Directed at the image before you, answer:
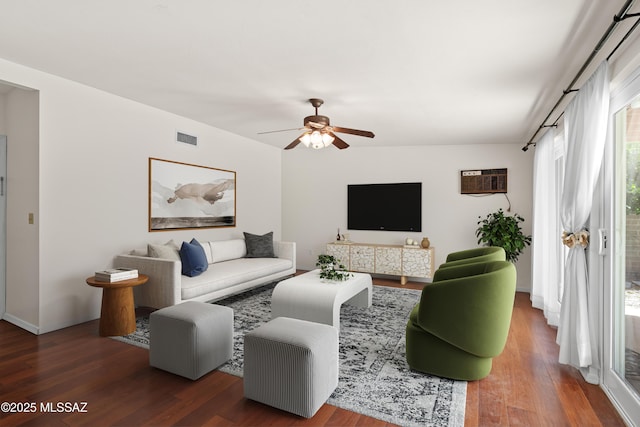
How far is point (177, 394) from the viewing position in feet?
7.52

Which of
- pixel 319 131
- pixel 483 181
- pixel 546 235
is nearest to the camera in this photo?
pixel 319 131

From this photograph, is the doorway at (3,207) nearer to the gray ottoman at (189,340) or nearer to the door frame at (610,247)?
the gray ottoman at (189,340)

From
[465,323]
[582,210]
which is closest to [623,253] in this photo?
[582,210]

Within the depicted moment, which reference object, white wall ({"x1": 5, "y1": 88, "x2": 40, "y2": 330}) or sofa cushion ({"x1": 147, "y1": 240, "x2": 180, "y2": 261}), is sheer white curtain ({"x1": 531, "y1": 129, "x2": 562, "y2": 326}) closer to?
sofa cushion ({"x1": 147, "y1": 240, "x2": 180, "y2": 261})

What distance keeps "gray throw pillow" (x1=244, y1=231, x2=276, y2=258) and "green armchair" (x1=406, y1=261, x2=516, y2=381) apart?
332 cm

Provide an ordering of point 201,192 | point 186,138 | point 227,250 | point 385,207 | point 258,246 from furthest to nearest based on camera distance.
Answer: point 385,207
point 258,246
point 227,250
point 201,192
point 186,138

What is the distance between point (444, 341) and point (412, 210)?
388cm

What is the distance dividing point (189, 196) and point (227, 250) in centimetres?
98

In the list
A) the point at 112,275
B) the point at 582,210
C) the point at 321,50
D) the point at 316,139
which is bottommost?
the point at 112,275

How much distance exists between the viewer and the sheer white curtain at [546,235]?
396 centimetres

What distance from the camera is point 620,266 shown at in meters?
2.37

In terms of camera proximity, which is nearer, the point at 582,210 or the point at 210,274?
the point at 582,210

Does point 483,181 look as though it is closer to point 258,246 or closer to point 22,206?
point 258,246

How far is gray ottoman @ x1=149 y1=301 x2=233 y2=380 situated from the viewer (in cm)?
247
